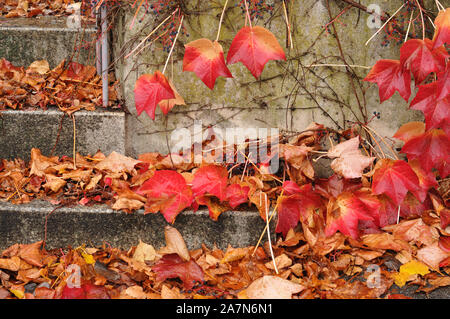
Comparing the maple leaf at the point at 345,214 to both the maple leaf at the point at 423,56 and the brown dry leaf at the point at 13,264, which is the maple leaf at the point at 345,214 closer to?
the maple leaf at the point at 423,56

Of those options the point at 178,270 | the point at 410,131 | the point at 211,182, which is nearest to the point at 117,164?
the point at 211,182

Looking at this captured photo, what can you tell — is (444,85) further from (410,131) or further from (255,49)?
(255,49)

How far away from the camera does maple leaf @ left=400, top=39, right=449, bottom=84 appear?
1.42m

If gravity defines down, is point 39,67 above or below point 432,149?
above

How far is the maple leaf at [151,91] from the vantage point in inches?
61.2

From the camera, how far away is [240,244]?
A: 1.54m

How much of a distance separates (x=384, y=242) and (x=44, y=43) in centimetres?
187

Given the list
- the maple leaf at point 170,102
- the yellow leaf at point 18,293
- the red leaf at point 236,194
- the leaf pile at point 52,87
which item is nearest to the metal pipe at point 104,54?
the leaf pile at point 52,87

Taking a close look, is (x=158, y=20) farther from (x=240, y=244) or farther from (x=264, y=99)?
(x=240, y=244)

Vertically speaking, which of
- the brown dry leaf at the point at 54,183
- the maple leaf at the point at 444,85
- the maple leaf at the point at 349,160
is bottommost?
the brown dry leaf at the point at 54,183

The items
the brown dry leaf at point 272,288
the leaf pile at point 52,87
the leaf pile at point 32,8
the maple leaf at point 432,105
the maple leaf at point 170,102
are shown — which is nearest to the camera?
the brown dry leaf at point 272,288

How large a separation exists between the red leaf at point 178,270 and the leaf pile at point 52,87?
82 cm

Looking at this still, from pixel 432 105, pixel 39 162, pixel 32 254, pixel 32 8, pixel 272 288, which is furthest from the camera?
pixel 32 8

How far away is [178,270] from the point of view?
4.59 ft
